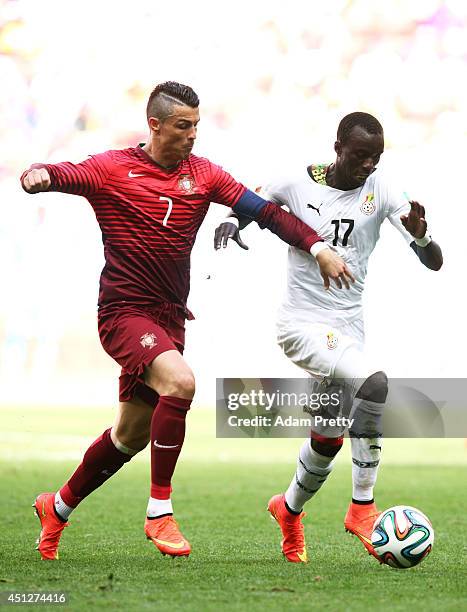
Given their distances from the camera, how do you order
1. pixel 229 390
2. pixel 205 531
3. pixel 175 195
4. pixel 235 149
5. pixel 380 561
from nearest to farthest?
1. pixel 380 561
2. pixel 175 195
3. pixel 205 531
4. pixel 229 390
5. pixel 235 149

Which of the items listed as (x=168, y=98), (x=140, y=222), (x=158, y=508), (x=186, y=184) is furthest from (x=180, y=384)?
(x=168, y=98)

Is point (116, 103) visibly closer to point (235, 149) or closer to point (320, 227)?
point (235, 149)

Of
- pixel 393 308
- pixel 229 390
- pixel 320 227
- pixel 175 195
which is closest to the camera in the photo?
pixel 175 195

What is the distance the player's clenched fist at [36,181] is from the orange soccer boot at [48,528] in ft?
6.73

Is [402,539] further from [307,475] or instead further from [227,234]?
[227,234]

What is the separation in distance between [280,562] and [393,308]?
11.6 metres

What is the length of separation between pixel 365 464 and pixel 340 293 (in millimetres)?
1090

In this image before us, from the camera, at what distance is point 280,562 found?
22.0ft

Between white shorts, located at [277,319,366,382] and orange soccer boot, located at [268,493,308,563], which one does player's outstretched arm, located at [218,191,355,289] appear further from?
orange soccer boot, located at [268,493,308,563]

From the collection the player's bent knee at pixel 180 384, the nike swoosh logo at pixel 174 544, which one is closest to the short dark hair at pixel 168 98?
the player's bent knee at pixel 180 384

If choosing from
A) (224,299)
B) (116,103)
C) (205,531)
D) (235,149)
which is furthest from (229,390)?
(116,103)

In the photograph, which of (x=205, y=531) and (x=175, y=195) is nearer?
(x=175, y=195)

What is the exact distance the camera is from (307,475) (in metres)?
Result: 7.16

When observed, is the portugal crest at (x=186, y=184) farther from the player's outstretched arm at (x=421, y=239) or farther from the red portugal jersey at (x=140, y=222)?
the player's outstretched arm at (x=421, y=239)
